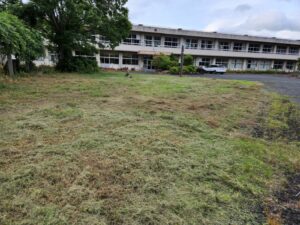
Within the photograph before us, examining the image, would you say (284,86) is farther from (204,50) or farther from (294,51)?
(294,51)

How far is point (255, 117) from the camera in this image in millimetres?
6496

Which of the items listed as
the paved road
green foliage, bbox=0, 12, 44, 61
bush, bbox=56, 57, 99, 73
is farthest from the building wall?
green foliage, bbox=0, 12, 44, 61

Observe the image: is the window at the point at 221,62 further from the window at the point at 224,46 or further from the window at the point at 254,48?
the window at the point at 254,48

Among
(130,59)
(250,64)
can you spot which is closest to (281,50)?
(250,64)

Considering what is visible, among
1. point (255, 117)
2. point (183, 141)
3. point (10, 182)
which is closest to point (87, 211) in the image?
point (10, 182)

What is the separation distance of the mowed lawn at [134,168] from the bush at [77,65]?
44.4 feet

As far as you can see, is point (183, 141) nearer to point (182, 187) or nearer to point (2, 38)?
point (182, 187)

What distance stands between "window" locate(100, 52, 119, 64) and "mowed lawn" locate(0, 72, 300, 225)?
23946mm

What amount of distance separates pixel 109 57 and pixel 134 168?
27.4m

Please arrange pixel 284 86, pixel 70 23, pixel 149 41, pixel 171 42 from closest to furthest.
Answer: pixel 284 86 < pixel 70 23 < pixel 149 41 < pixel 171 42

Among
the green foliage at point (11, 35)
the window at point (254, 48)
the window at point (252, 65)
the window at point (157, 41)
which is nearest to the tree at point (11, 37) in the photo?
the green foliage at point (11, 35)

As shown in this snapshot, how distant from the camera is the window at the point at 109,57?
1126 inches

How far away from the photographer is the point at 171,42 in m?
31.0

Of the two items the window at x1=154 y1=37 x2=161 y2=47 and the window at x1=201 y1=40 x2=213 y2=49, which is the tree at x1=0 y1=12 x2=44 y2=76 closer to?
the window at x1=154 y1=37 x2=161 y2=47
